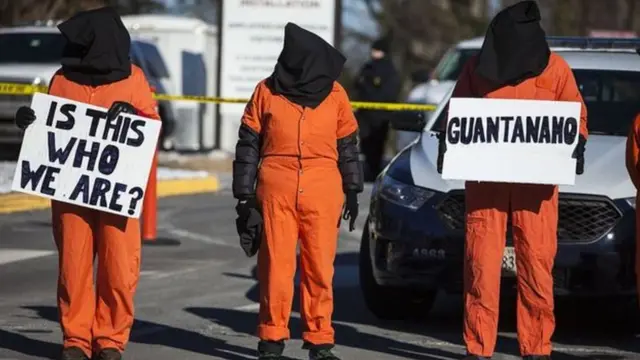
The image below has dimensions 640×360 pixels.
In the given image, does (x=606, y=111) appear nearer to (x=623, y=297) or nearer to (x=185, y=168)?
(x=623, y=297)

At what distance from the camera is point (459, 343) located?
930 cm

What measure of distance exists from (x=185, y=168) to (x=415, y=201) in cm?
1380

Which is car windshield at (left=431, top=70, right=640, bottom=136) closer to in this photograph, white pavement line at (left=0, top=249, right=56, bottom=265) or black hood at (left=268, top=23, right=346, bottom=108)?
black hood at (left=268, top=23, right=346, bottom=108)

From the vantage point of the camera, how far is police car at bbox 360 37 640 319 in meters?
9.02

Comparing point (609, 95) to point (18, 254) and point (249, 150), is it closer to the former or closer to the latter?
point (249, 150)

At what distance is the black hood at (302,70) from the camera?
812cm

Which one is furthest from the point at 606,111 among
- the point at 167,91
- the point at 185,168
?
→ the point at 167,91

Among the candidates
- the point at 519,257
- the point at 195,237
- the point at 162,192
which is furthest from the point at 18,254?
the point at 519,257

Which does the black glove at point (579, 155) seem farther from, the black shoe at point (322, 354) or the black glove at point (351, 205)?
the black shoe at point (322, 354)

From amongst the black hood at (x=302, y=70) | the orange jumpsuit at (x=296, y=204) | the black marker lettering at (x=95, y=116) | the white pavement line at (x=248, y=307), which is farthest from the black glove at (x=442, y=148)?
the white pavement line at (x=248, y=307)

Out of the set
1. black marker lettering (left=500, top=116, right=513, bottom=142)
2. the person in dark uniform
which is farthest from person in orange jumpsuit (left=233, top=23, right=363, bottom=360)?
the person in dark uniform

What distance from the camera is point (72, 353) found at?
816 cm

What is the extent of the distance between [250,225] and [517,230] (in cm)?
126

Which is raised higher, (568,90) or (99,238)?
(568,90)
